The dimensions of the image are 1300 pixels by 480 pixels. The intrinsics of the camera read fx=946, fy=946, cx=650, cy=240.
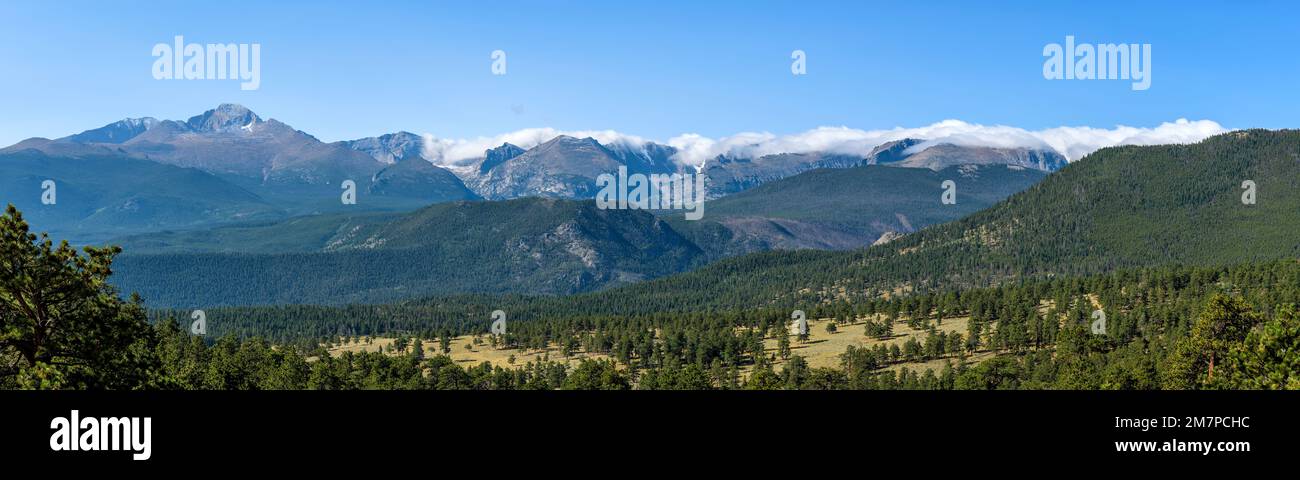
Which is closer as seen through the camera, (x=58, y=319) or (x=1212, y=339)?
(x=58, y=319)

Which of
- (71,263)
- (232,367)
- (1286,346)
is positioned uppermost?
(71,263)

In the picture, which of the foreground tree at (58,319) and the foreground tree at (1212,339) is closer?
the foreground tree at (58,319)

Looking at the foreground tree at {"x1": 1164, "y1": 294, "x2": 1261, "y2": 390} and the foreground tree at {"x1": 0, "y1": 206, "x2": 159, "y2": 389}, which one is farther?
the foreground tree at {"x1": 1164, "y1": 294, "x2": 1261, "y2": 390}

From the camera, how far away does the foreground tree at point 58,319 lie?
45.9 m

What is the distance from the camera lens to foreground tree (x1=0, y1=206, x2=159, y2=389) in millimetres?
45938

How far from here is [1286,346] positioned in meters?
69.7

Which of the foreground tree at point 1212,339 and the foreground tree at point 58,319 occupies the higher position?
the foreground tree at point 58,319

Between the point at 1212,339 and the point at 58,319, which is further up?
the point at 58,319

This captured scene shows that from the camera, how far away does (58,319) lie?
160ft

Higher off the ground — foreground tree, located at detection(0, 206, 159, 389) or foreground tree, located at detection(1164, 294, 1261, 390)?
foreground tree, located at detection(0, 206, 159, 389)
